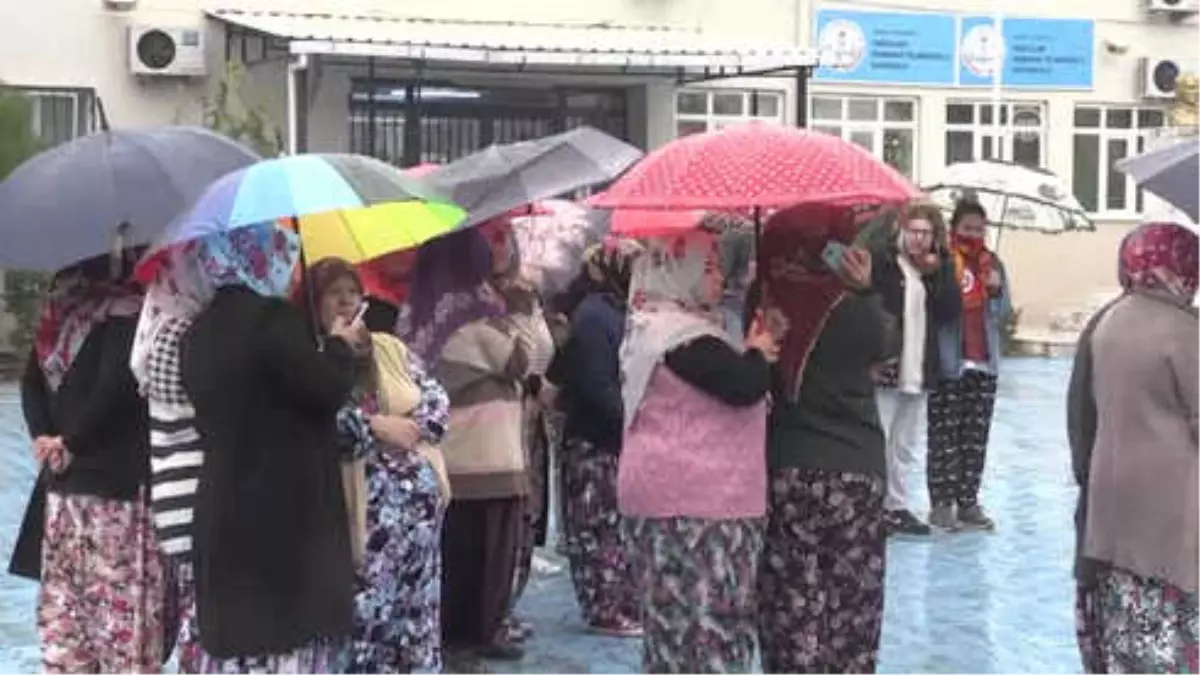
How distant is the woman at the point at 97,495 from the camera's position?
15.9 ft

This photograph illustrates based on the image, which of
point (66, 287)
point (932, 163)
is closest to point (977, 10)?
point (932, 163)

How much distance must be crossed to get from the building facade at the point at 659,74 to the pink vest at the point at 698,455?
12.4 metres

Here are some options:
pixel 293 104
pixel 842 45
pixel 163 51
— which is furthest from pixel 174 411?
pixel 842 45

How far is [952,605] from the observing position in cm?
742

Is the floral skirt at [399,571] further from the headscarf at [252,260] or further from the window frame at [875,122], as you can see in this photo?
the window frame at [875,122]

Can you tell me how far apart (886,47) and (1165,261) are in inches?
659

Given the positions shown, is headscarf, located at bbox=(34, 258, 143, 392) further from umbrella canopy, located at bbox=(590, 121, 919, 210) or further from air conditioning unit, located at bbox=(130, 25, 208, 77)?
air conditioning unit, located at bbox=(130, 25, 208, 77)

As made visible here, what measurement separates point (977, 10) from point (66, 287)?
58.4 feet

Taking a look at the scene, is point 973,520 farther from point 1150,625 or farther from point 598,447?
point 1150,625

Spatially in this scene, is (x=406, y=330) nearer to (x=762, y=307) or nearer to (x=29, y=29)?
(x=762, y=307)

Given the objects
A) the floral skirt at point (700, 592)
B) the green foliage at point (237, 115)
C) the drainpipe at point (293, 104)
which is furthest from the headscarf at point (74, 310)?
the drainpipe at point (293, 104)

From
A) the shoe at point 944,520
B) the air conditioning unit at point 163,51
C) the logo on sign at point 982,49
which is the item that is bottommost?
the shoe at point 944,520

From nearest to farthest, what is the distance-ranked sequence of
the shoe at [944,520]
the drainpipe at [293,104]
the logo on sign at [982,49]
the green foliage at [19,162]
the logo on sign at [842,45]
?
the shoe at [944,520], the green foliage at [19,162], the drainpipe at [293,104], the logo on sign at [842,45], the logo on sign at [982,49]

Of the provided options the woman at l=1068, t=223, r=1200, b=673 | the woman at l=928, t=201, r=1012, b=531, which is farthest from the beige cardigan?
the woman at l=928, t=201, r=1012, b=531
